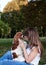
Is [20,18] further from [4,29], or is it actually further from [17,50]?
[17,50]

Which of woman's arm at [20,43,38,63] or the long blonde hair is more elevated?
the long blonde hair

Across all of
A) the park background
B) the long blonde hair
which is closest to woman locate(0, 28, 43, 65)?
the long blonde hair

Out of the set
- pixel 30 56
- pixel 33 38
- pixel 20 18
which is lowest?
pixel 30 56

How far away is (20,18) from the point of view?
8.56 meters

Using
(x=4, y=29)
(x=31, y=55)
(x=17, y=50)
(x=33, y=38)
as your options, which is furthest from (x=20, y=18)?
(x=31, y=55)

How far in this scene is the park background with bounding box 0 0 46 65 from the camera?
795 cm

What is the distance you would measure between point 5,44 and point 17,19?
33.4 inches

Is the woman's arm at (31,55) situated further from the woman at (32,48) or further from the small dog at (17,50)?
the small dog at (17,50)

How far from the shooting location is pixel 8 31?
7.74 metres

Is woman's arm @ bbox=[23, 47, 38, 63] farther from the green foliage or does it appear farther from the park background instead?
the green foliage

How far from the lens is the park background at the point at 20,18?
795 centimetres

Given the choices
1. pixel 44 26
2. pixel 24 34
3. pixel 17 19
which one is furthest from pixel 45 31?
pixel 24 34

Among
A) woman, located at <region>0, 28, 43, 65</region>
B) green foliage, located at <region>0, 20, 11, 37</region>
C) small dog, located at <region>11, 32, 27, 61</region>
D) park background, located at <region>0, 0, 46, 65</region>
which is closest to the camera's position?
woman, located at <region>0, 28, 43, 65</region>

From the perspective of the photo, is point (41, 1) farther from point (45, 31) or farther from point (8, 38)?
point (8, 38)
